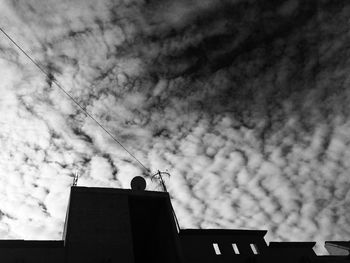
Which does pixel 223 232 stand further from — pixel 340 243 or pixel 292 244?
pixel 340 243

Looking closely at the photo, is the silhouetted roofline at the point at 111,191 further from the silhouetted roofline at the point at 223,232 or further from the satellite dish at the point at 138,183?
the silhouetted roofline at the point at 223,232

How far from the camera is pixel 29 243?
A: 14.6 meters

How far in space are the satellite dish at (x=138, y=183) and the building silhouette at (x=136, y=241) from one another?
200mm

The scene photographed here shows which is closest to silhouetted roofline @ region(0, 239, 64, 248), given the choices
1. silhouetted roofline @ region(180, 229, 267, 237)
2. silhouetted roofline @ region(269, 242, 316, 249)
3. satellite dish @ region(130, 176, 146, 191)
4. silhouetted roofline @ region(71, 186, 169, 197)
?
silhouetted roofline @ region(71, 186, 169, 197)

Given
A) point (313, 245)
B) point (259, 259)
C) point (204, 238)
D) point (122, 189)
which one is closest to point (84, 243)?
point (122, 189)

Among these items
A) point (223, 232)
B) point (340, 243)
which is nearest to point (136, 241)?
point (223, 232)

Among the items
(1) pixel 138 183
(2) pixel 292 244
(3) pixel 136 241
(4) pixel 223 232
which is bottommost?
(2) pixel 292 244

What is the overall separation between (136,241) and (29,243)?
8.09m

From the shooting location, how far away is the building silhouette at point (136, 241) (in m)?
14.5

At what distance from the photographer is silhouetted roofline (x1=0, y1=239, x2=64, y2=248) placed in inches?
564

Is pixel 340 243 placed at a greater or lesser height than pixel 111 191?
lesser

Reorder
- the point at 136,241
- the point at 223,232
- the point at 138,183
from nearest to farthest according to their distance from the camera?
the point at 138,183 < the point at 136,241 < the point at 223,232

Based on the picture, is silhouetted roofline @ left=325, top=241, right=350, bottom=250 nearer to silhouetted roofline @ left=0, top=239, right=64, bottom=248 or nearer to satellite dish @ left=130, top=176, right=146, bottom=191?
satellite dish @ left=130, top=176, right=146, bottom=191

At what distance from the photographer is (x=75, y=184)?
1812 cm
